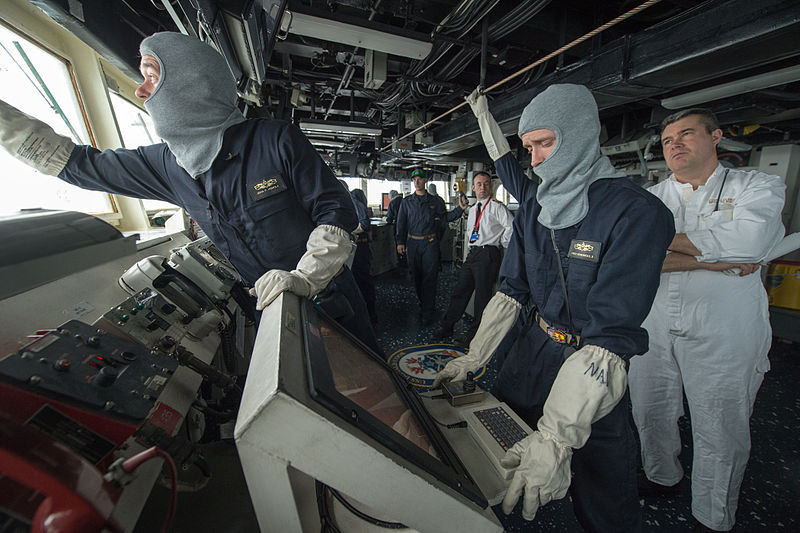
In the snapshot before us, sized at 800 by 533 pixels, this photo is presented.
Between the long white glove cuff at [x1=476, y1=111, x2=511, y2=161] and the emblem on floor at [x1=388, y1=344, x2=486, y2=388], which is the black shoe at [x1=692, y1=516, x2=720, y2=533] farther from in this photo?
the long white glove cuff at [x1=476, y1=111, x2=511, y2=161]

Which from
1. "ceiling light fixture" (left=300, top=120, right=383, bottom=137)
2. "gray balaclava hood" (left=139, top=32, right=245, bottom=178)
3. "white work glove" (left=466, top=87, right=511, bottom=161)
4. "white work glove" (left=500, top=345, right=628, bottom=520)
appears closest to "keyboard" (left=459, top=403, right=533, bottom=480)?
"white work glove" (left=500, top=345, right=628, bottom=520)

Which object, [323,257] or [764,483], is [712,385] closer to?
[764,483]

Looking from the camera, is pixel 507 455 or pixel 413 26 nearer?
pixel 507 455

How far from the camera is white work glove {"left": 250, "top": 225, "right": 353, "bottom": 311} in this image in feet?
2.72

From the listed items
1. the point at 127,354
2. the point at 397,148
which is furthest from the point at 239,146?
the point at 397,148

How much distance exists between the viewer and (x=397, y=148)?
4.35 meters

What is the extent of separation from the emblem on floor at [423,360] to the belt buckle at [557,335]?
1387 mm

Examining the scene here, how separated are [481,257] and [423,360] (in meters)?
1.20

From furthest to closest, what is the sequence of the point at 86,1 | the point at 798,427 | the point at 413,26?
the point at 413,26 → the point at 798,427 → the point at 86,1

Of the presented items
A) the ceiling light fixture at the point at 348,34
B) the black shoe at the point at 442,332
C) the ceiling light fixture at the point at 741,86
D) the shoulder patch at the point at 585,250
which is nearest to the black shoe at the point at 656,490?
the shoulder patch at the point at 585,250

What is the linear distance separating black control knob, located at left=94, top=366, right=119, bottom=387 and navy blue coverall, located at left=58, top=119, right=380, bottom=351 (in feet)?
2.30

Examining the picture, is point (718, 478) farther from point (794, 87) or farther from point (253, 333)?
point (794, 87)

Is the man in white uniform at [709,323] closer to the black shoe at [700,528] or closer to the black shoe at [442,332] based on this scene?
the black shoe at [700,528]

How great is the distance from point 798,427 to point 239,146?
11.4 feet
